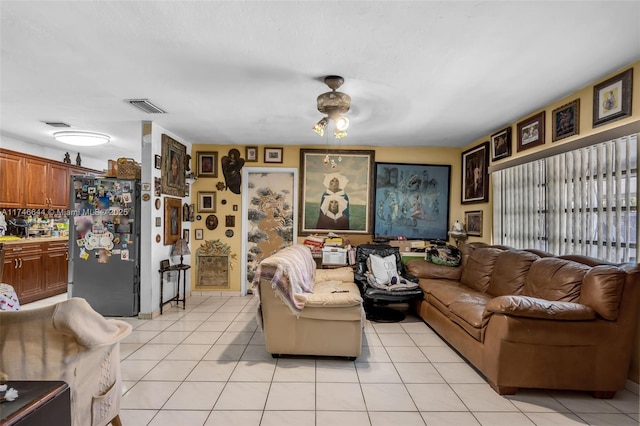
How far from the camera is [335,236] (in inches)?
196

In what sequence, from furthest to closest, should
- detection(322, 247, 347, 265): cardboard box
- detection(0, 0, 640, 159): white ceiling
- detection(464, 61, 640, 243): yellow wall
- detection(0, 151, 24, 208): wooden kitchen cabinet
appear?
1. detection(322, 247, 347, 265): cardboard box
2. detection(0, 151, 24, 208): wooden kitchen cabinet
3. detection(464, 61, 640, 243): yellow wall
4. detection(0, 0, 640, 159): white ceiling

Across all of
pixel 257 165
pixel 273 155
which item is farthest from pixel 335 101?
pixel 257 165

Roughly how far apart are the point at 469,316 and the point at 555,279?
780mm

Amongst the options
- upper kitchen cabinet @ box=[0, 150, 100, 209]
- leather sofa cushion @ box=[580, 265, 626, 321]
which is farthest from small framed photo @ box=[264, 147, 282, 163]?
leather sofa cushion @ box=[580, 265, 626, 321]

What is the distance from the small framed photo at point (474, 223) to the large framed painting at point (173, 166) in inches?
177

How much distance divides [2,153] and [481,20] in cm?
617

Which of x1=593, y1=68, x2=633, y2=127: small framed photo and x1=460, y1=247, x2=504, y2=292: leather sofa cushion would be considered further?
x1=460, y1=247, x2=504, y2=292: leather sofa cushion

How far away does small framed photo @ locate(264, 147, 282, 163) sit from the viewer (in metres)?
5.19

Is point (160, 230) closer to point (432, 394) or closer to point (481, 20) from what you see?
point (432, 394)

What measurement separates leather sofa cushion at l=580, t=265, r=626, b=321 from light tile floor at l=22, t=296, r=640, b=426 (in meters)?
0.69

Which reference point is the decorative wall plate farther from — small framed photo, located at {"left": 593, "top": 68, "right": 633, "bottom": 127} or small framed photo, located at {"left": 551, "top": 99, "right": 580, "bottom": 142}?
small framed photo, located at {"left": 593, "top": 68, "right": 633, "bottom": 127}

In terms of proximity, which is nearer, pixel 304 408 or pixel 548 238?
pixel 304 408

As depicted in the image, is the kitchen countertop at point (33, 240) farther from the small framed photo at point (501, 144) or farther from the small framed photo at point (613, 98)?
the small framed photo at point (613, 98)

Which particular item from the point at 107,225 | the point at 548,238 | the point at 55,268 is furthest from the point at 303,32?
the point at 55,268
